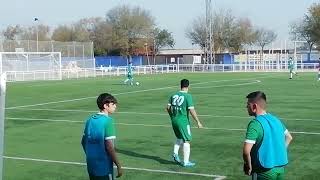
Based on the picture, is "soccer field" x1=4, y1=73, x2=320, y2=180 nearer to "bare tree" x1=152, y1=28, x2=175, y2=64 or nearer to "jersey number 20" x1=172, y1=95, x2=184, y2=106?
"jersey number 20" x1=172, y1=95, x2=184, y2=106

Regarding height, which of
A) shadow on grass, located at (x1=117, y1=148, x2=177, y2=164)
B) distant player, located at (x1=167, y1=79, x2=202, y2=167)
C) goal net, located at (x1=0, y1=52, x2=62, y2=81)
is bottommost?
shadow on grass, located at (x1=117, y1=148, x2=177, y2=164)

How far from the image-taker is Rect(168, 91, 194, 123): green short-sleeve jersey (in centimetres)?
1128

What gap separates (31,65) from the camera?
54.8 meters

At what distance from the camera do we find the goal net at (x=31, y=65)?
52625 mm

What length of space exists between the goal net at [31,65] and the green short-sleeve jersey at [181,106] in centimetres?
4093

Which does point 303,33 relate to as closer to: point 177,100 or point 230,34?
point 230,34

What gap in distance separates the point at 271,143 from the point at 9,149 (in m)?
9.26

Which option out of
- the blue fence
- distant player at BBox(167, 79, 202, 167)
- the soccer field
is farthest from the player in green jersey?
Result: the blue fence

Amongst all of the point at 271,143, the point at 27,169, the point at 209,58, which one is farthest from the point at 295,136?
the point at 209,58

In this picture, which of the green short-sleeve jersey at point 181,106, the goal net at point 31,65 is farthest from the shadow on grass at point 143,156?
the goal net at point 31,65

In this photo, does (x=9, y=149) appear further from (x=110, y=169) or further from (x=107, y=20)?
(x=107, y=20)

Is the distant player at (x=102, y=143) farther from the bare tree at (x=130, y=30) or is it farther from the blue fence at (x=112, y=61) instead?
the bare tree at (x=130, y=30)

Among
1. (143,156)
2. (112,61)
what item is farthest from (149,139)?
(112,61)

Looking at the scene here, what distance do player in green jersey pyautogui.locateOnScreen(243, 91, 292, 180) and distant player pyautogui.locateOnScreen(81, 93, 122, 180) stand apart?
5.32ft
